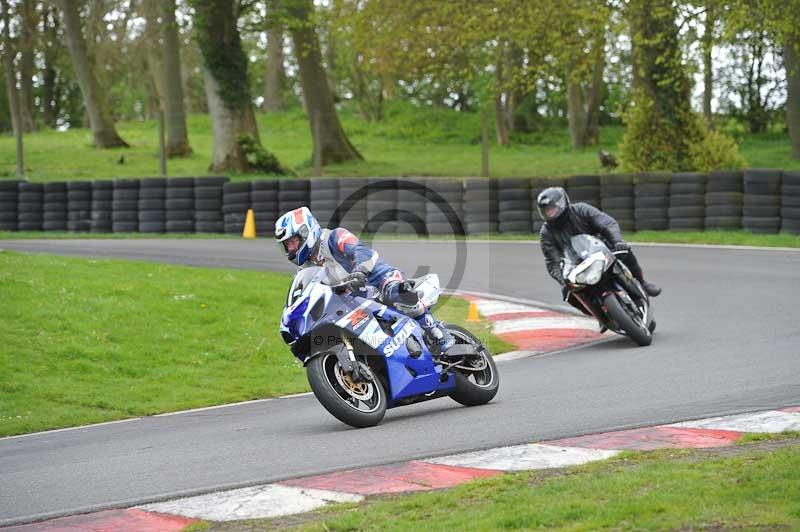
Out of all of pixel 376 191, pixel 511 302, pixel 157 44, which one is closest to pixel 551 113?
pixel 157 44

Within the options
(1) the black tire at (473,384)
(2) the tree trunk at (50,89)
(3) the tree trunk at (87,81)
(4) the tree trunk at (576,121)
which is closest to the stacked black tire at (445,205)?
(1) the black tire at (473,384)

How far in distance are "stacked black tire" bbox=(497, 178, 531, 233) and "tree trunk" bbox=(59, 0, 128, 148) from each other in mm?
23107

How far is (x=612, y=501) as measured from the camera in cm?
547

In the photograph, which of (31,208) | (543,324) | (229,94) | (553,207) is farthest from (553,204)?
(229,94)

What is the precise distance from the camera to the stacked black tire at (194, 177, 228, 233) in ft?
85.9

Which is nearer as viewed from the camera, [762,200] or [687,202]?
[762,200]

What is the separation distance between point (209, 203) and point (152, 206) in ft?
4.41

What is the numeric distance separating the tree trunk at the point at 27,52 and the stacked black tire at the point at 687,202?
30.4 m

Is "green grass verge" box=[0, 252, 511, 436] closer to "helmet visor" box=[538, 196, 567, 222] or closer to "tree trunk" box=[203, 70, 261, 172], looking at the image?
"helmet visor" box=[538, 196, 567, 222]

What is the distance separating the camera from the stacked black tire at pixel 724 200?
21.6 m

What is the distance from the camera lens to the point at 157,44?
50875 millimetres

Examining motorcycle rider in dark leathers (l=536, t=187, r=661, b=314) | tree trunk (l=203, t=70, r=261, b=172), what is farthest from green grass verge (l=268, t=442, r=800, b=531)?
tree trunk (l=203, t=70, r=261, b=172)

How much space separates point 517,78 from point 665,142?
3.53 m

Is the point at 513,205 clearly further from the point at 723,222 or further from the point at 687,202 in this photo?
the point at 723,222
